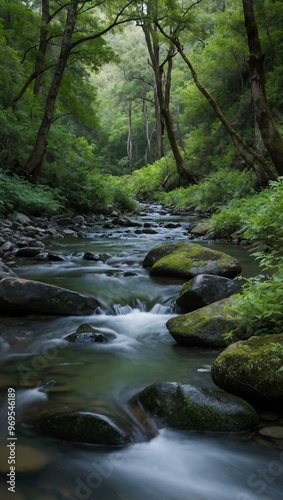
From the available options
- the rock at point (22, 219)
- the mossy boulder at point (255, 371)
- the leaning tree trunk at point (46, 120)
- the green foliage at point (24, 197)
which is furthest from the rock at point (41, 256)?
the leaning tree trunk at point (46, 120)

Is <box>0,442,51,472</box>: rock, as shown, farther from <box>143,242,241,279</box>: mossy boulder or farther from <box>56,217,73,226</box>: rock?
<box>56,217,73,226</box>: rock

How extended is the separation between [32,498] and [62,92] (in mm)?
17491

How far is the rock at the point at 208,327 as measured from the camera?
4.14m

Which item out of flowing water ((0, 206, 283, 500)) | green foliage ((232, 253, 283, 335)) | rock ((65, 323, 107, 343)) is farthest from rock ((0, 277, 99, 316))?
green foliage ((232, 253, 283, 335))

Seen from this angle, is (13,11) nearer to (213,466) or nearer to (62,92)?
(62,92)

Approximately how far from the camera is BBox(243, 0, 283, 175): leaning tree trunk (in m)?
10.2

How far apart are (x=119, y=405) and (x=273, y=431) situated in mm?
1135

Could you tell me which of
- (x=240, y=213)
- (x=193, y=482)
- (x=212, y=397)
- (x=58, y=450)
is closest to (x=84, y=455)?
(x=58, y=450)

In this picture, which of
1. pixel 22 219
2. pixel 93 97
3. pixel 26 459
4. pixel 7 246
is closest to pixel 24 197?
pixel 22 219

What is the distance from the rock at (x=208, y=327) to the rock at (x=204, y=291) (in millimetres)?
569

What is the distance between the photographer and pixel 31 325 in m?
4.86

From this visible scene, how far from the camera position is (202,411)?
2.89 metres

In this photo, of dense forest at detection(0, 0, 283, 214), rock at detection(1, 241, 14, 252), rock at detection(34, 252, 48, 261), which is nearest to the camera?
rock at detection(34, 252, 48, 261)

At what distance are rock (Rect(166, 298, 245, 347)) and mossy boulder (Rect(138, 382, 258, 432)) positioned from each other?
41.0 inches
